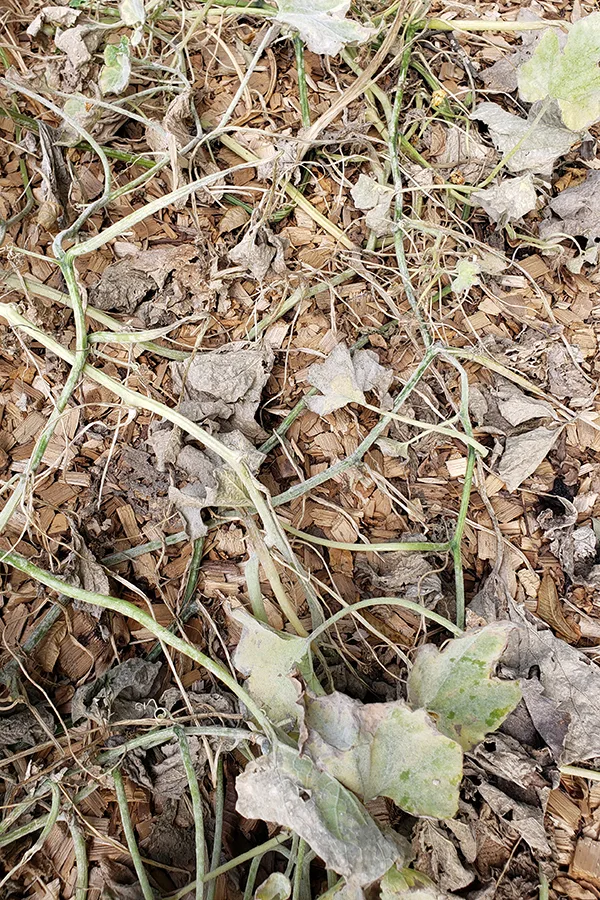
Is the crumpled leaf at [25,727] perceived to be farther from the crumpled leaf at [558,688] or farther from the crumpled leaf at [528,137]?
the crumpled leaf at [528,137]

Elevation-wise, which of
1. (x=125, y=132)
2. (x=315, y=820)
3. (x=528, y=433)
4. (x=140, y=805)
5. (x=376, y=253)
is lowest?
(x=140, y=805)

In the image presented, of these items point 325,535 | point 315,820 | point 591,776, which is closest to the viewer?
point 315,820

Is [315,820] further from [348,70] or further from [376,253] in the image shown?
[348,70]

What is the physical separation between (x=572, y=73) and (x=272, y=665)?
768mm

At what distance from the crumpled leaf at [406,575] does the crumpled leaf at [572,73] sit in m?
0.55

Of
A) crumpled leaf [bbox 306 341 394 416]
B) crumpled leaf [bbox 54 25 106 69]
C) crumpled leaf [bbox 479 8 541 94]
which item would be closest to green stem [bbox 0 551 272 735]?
crumpled leaf [bbox 306 341 394 416]

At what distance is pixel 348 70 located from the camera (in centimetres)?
99

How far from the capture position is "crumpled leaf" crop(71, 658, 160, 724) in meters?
0.75

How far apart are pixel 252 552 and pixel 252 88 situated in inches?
26.5

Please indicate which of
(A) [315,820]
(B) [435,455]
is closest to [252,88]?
(B) [435,455]

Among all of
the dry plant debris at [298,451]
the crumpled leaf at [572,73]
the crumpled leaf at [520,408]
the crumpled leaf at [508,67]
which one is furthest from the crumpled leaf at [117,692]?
the crumpled leaf at [508,67]

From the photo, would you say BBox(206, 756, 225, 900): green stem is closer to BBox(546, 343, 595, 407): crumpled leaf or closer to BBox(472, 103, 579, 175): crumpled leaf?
BBox(546, 343, 595, 407): crumpled leaf

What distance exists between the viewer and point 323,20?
2.66 ft

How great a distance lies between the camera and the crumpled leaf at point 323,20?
81 cm
